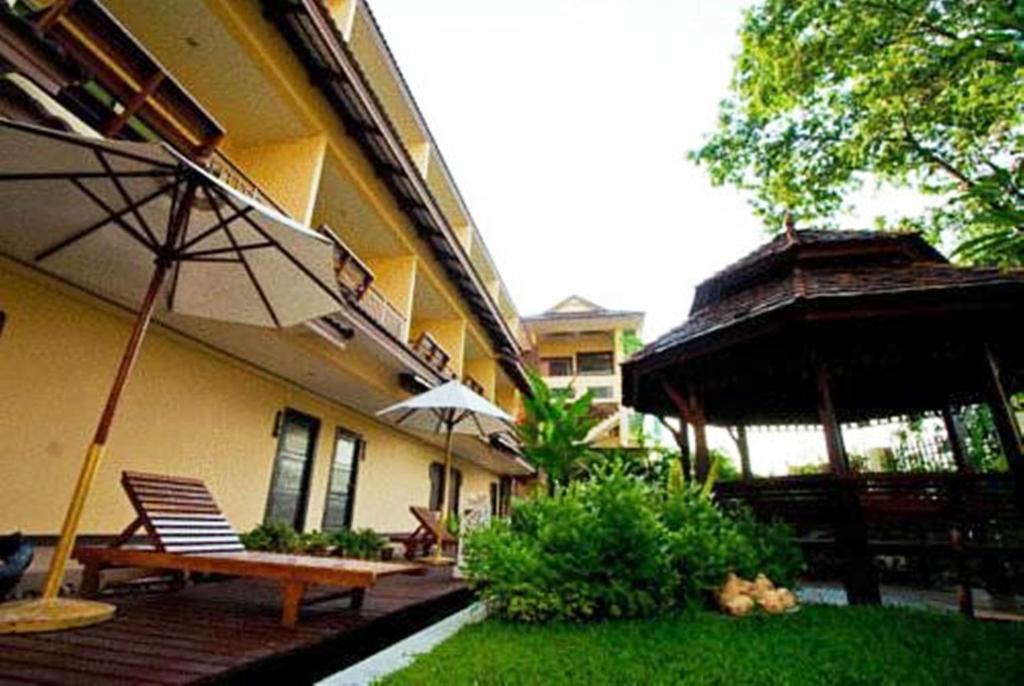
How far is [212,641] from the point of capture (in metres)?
3.12

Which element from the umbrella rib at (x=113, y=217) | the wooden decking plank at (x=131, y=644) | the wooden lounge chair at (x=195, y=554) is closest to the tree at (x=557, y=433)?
the wooden lounge chair at (x=195, y=554)

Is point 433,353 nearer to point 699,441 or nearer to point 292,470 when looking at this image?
point 292,470

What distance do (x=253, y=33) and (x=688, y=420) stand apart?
8734 millimetres

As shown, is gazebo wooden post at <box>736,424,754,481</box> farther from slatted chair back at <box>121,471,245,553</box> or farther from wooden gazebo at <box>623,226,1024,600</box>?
slatted chair back at <box>121,471,245,553</box>

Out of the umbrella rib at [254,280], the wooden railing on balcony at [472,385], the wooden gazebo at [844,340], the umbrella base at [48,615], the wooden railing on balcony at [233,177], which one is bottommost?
the umbrella base at [48,615]

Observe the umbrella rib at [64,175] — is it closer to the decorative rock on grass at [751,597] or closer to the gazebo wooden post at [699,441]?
the decorative rock on grass at [751,597]

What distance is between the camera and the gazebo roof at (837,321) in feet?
21.6

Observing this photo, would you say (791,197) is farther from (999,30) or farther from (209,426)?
(209,426)

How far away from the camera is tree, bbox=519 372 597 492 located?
1172cm

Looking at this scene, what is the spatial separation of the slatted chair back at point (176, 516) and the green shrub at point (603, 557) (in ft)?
8.24

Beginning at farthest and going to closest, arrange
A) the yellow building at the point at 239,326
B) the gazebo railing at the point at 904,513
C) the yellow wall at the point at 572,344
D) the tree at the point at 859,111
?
1. the yellow wall at the point at 572,344
2. the tree at the point at 859,111
3. the gazebo railing at the point at 904,513
4. the yellow building at the point at 239,326

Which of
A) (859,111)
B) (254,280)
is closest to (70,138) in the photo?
(254,280)

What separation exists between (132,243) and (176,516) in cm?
256

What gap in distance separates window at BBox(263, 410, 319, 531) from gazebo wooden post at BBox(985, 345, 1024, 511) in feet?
34.7
